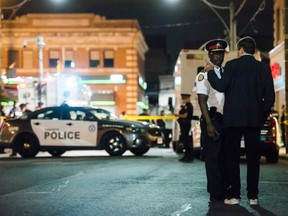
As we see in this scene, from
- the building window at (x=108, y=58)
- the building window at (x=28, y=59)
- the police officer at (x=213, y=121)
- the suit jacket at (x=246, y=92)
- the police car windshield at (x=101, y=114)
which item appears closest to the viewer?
the suit jacket at (x=246, y=92)

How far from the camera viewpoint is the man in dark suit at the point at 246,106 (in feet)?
20.2

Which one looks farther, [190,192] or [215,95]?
[190,192]

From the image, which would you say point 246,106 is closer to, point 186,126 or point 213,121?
point 213,121

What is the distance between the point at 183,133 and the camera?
45.0 ft

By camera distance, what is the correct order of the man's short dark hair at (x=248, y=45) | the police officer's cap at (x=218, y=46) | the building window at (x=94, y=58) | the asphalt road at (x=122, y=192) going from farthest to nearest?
the building window at (x=94, y=58) < the police officer's cap at (x=218, y=46) < the man's short dark hair at (x=248, y=45) < the asphalt road at (x=122, y=192)

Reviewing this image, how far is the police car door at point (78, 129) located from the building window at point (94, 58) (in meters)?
28.2

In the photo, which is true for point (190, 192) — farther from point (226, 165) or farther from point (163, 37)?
point (163, 37)

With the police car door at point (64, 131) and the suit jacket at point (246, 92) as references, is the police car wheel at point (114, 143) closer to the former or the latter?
the police car door at point (64, 131)

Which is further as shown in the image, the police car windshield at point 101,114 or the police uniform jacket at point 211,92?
the police car windshield at point 101,114

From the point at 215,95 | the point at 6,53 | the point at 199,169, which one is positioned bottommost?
the point at 199,169

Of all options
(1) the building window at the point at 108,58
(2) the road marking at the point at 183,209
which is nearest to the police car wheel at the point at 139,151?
(2) the road marking at the point at 183,209

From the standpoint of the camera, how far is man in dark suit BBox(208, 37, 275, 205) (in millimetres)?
6164

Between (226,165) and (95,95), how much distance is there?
38.2m

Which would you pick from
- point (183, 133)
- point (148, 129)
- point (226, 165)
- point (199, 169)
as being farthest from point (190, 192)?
point (148, 129)
